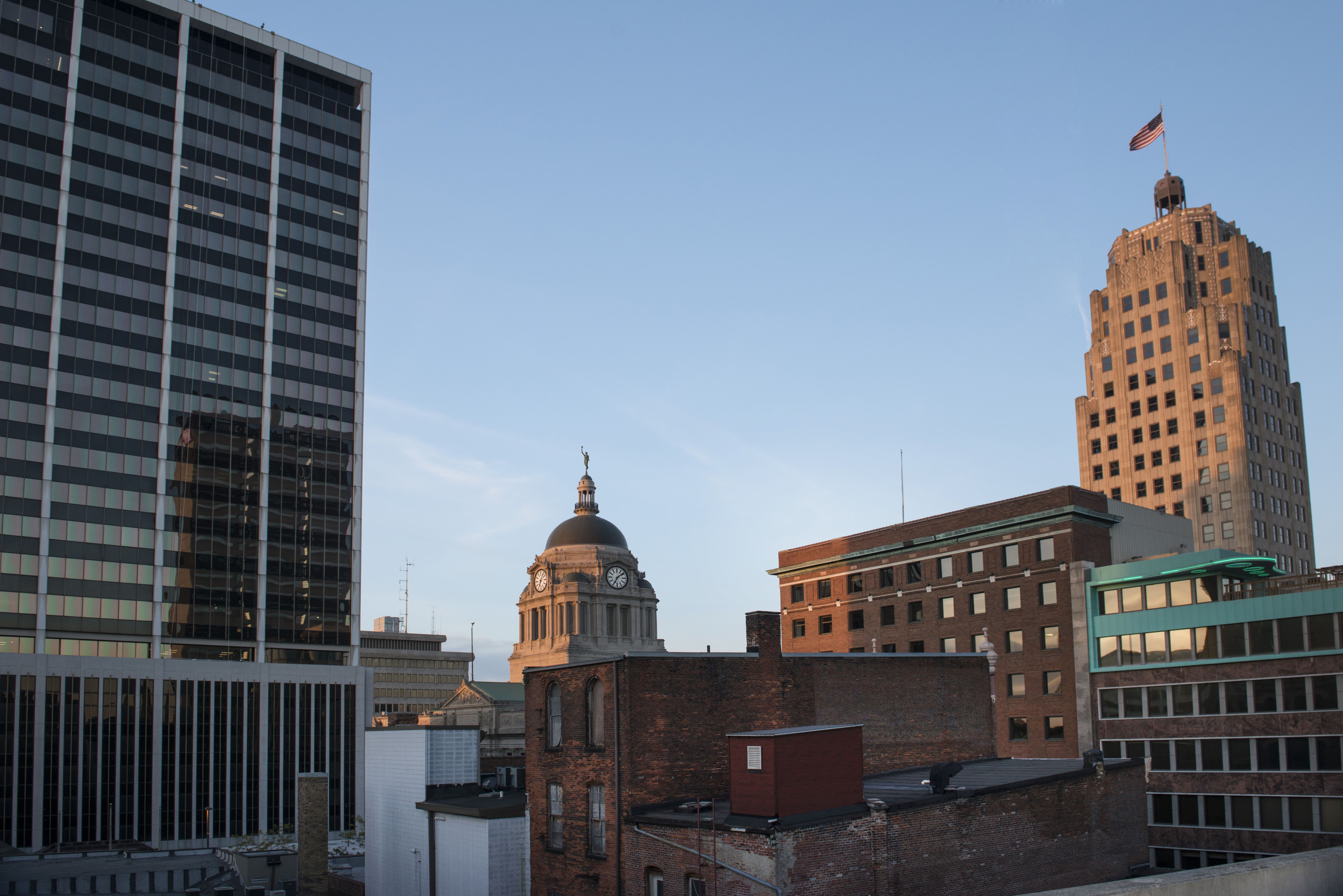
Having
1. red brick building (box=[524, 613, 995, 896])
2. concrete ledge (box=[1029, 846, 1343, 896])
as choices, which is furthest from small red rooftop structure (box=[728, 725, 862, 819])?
concrete ledge (box=[1029, 846, 1343, 896])

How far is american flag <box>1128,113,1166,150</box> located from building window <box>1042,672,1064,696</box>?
5446cm

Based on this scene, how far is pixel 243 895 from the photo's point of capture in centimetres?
5050

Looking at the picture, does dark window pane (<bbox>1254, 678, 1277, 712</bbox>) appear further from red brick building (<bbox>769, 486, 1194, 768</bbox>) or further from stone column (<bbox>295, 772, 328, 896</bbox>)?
stone column (<bbox>295, 772, 328, 896</bbox>)

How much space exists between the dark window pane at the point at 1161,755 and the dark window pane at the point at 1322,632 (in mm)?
10337

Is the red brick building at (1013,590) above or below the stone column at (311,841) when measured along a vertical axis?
above

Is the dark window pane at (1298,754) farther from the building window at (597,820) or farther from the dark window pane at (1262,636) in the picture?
the building window at (597,820)

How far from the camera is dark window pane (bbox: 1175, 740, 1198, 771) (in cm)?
6081

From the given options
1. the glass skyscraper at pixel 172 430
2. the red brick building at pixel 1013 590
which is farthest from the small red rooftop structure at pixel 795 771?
the glass skyscraper at pixel 172 430

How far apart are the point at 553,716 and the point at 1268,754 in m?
36.4

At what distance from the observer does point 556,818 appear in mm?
44938

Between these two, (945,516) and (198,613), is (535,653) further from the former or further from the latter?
(945,516)

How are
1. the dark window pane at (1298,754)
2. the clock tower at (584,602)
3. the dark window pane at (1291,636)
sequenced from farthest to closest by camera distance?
the clock tower at (584,602) < the dark window pane at (1291,636) < the dark window pane at (1298,754)

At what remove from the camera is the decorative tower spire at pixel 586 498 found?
163 m

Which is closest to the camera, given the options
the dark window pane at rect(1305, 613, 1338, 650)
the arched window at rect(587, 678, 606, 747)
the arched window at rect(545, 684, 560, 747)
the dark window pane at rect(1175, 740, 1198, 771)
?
the arched window at rect(587, 678, 606, 747)
